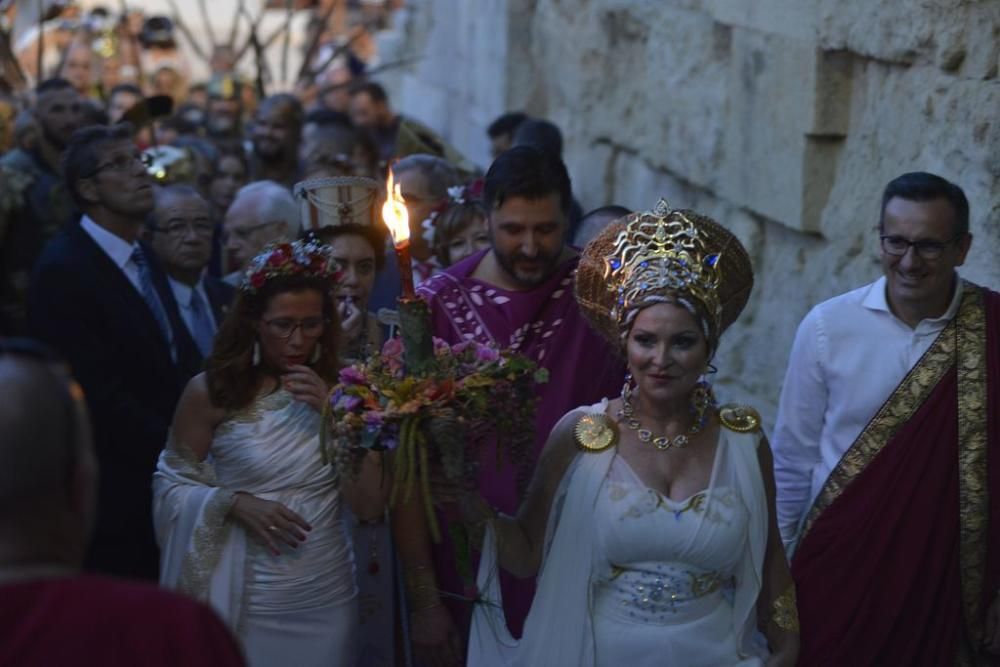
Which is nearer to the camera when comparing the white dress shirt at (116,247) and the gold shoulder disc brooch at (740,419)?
the gold shoulder disc brooch at (740,419)

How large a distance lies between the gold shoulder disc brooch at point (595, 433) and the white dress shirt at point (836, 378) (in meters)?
1.28

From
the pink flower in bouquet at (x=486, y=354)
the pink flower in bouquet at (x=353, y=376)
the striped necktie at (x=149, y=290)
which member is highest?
the pink flower in bouquet at (x=486, y=354)

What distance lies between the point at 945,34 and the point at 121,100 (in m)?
7.42

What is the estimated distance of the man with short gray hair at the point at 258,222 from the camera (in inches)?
295

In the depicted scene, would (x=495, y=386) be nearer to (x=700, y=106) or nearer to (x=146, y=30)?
(x=700, y=106)

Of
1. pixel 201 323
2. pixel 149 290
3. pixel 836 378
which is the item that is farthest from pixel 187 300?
pixel 836 378

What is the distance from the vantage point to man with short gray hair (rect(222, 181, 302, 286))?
24.6 ft

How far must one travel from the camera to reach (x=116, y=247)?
7016 mm

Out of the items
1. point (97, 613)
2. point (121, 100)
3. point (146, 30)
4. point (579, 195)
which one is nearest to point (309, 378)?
point (97, 613)

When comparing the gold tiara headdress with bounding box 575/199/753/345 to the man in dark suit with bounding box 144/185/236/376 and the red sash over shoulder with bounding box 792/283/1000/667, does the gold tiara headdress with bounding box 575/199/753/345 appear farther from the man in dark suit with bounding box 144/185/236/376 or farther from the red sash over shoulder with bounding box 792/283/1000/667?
the man in dark suit with bounding box 144/185/236/376

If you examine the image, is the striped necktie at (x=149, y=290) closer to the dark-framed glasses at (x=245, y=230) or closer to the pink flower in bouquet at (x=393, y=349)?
the dark-framed glasses at (x=245, y=230)

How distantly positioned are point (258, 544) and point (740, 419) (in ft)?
4.76

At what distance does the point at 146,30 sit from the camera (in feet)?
55.7

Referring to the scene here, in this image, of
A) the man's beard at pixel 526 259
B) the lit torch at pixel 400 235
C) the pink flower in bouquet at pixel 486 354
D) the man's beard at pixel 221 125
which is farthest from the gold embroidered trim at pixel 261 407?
the man's beard at pixel 221 125
